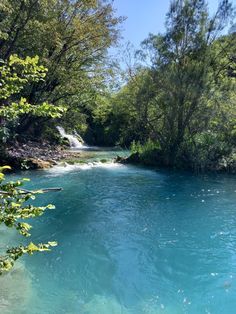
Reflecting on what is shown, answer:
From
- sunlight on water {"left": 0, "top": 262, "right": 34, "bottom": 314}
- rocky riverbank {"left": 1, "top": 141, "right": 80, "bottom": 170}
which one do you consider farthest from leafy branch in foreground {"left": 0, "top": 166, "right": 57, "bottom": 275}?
rocky riverbank {"left": 1, "top": 141, "right": 80, "bottom": 170}

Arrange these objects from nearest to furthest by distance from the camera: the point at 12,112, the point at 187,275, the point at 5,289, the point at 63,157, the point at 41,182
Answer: the point at 12,112
the point at 5,289
the point at 187,275
the point at 41,182
the point at 63,157

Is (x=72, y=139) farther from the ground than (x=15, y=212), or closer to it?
farther from the ground

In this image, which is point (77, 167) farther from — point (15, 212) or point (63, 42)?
point (15, 212)

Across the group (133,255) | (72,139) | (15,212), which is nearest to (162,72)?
(133,255)

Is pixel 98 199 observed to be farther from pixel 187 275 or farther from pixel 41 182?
pixel 187 275

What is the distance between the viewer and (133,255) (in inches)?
Result: 258

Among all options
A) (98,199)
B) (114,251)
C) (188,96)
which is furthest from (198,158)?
(114,251)

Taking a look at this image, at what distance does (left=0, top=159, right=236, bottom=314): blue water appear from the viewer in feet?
16.3

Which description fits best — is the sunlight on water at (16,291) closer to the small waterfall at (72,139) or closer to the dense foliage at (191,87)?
the dense foliage at (191,87)

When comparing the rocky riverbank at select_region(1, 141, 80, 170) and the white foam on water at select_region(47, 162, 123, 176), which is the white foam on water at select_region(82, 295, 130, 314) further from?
the white foam on water at select_region(47, 162, 123, 176)

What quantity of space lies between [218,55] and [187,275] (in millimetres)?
14123

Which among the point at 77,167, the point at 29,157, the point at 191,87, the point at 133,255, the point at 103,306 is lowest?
the point at 103,306

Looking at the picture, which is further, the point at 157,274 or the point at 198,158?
the point at 198,158

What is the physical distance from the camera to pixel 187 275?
577 centimetres
